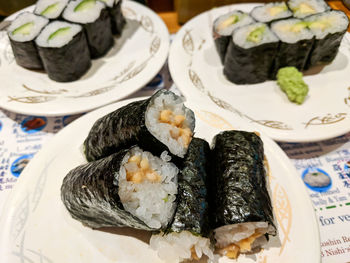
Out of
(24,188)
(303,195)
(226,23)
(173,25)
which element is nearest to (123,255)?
(24,188)

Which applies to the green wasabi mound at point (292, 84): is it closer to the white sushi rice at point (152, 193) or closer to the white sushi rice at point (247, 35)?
the white sushi rice at point (247, 35)

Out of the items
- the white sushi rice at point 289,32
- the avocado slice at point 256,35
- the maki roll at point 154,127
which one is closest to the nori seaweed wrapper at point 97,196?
the maki roll at point 154,127

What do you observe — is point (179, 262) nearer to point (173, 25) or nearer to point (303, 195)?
point (303, 195)

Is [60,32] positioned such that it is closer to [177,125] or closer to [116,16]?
[116,16]

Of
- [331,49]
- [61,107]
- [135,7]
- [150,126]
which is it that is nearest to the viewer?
[150,126]

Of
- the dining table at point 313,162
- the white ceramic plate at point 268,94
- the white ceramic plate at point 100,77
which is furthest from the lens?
the white ceramic plate at point 100,77

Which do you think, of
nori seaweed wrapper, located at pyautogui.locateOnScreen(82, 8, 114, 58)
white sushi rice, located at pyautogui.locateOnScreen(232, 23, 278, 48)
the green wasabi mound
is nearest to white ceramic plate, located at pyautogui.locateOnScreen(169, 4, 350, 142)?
the green wasabi mound
